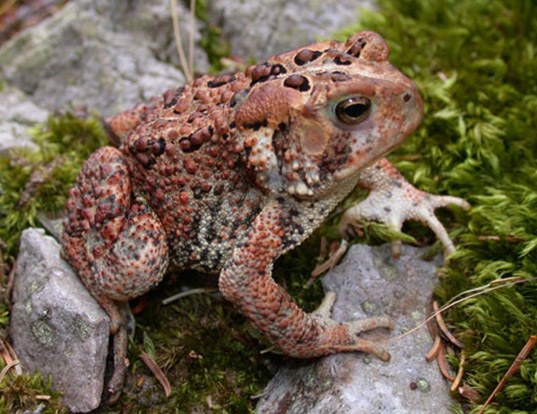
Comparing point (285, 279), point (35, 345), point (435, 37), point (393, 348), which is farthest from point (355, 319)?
point (435, 37)

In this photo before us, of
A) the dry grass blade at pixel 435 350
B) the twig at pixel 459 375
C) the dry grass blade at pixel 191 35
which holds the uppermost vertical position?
the dry grass blade at pixel 191 35

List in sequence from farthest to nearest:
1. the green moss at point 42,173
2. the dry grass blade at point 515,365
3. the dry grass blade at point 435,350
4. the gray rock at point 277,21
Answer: the gray rock at point 277,21, the green moss at point 42,173, the dry grass blade at point 435,350, the dry grass blade at point 515,365

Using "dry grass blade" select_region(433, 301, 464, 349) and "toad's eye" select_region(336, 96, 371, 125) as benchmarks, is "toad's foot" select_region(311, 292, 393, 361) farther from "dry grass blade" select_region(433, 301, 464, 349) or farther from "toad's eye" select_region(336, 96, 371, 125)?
"toad's eye" select_region(336, 96, 371, 125)

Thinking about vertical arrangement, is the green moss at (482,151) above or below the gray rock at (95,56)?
below

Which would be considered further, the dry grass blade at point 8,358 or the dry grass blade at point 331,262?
the dry grass blade at point 331,262

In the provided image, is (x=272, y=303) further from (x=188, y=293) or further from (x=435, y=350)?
(x=435, y=350)

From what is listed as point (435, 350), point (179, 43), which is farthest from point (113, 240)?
point (179, 43)

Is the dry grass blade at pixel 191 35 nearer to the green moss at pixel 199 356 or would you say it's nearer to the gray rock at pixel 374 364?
the green moss at pixel 199 356

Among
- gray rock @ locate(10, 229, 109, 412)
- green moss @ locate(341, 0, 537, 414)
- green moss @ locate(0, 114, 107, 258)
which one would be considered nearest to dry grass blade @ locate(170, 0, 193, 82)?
green moss @ locate(0, 114, 107, 258)

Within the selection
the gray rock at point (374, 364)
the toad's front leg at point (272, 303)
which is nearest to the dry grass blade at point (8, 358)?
the toad's front leg at point (272, 303)
